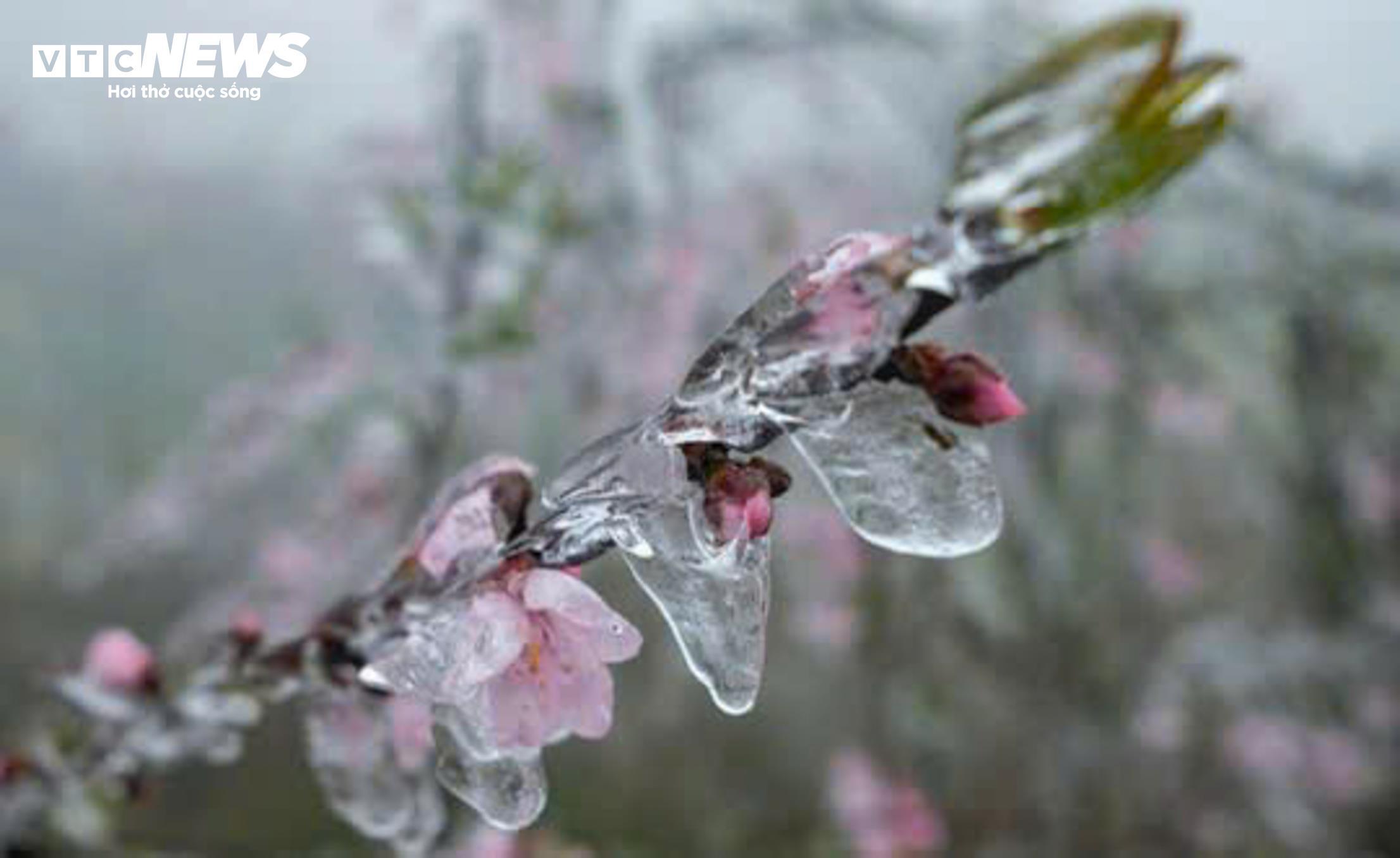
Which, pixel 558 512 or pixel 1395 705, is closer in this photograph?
pixel 558 512

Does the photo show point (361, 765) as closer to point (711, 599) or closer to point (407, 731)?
point (407, 731)

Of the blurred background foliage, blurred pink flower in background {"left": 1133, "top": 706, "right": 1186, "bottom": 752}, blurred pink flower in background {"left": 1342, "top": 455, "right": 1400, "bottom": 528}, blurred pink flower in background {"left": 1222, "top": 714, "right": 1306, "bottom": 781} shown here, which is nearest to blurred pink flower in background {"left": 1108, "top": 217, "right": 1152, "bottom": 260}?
the blurred background foliage

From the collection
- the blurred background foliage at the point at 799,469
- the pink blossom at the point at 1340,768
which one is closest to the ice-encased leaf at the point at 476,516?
the blurred background foliage at the point at 799,469

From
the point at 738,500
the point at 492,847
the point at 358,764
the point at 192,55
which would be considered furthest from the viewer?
the point at 192,55

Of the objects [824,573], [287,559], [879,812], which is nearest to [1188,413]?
[824,573]

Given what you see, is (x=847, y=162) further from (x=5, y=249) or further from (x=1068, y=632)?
(x=5, y=249)

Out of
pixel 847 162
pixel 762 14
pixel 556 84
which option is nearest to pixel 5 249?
pixel 556 84

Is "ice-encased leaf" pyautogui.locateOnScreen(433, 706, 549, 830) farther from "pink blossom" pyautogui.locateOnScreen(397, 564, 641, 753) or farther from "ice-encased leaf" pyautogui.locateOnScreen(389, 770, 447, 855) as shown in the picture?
"ice-encased leaf" pyautogui.locateOnScreen(389, 770, 447, 855)
